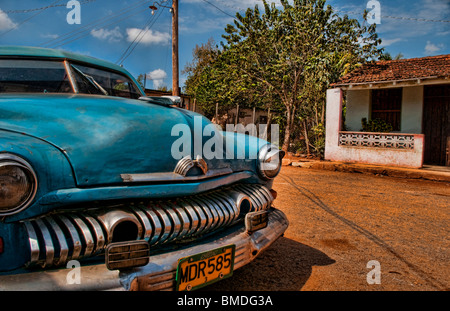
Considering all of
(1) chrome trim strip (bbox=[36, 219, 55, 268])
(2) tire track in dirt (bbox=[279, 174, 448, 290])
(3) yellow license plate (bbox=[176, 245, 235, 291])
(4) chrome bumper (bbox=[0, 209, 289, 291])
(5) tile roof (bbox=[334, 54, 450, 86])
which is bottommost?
(2) tire track in dirt (bbox=[279, 174, 448, 290])

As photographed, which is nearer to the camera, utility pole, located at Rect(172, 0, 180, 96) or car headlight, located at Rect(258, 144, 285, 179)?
car headlight, located at Rect(258, 144, 285, 179)

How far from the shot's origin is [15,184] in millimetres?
1296

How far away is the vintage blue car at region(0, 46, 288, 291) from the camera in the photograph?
1.30 meters

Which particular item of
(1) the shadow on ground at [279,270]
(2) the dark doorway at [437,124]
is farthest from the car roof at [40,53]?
(2) the dark doorway at [437,124]

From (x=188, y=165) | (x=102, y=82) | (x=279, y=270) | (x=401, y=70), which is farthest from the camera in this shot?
(x=401, y=70)

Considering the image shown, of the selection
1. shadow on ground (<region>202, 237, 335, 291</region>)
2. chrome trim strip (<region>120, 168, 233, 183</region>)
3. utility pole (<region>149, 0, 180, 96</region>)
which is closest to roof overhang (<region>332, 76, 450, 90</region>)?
utility pole (<region>149, 0, 180, 96</region>)

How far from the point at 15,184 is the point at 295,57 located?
468 inches

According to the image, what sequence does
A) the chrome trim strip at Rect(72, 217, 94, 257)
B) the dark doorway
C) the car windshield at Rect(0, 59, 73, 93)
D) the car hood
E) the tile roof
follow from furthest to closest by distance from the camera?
the dark doorway, the tile roof, the car windshield at Rect(0, 59, 73, 93), the car hood, the chrome trim strip at Rect(72, 217, 94, 257)

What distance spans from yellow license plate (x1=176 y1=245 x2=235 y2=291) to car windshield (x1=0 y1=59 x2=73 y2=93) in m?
1.52

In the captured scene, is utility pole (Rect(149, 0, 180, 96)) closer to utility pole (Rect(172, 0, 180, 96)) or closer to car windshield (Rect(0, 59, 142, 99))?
utility pole (Rect(172, 0, 180, 96))

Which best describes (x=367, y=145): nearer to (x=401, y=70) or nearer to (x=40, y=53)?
(x=401, y=70)

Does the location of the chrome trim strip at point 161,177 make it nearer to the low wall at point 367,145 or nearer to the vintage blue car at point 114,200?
the vintage blue car at point 114,200

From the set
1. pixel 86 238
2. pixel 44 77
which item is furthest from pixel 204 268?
pixel 44 77

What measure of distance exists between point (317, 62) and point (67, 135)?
11.1m
